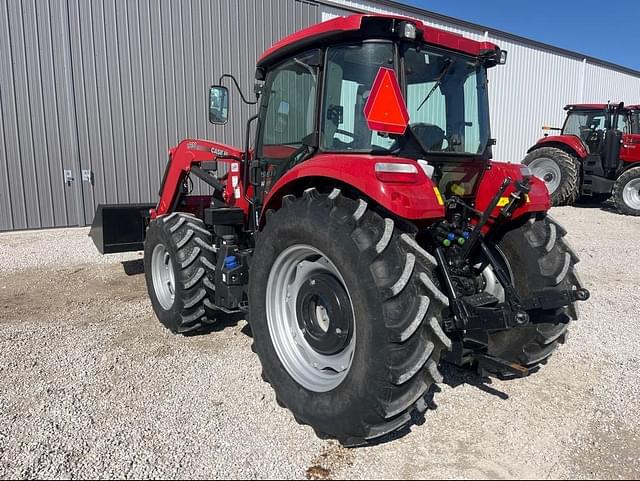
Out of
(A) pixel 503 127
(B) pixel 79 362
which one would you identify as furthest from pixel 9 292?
(A) pixel 503 127

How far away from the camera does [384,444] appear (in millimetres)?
2521

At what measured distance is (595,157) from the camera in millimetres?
11695

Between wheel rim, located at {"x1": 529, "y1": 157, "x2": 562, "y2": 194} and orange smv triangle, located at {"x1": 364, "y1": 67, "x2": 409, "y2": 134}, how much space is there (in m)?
10.9

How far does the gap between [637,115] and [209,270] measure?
12.2 m

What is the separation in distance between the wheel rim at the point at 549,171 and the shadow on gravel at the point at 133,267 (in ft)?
32.5

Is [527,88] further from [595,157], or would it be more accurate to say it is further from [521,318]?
[521,318]

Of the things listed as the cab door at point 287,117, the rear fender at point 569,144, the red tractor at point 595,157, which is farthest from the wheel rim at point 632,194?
the cab door at point 287,117

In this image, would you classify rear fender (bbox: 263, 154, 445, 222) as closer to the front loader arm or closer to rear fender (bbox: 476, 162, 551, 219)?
rear fender (bbox: 476, 162, 551, 219)

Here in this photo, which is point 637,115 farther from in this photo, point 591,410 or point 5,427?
point 5,427

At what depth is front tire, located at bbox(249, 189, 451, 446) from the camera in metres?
2.15

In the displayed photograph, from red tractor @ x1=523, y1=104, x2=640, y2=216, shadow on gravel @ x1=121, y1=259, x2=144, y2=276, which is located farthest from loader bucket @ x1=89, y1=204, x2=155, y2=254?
red tractor @ x1=523, y1=104, x2=640, y2=216

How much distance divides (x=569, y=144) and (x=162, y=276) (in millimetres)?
11323

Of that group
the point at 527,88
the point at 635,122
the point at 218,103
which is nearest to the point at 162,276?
the point at 218,103

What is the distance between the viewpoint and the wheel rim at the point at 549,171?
12.1 metres
